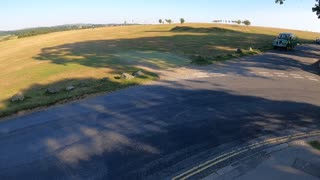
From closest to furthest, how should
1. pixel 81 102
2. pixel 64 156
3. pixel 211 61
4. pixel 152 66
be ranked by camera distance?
pixel 64 156 → pixel 81 102 → pixel 152 66 → pixel 211 61

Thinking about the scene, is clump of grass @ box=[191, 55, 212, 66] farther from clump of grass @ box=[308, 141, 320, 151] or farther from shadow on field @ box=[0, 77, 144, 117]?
clump of grass @ box=[308, 141, 320, 151]

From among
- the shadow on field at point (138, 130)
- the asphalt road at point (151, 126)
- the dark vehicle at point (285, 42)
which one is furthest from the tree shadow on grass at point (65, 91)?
the dark vehicle at point (285, 42)

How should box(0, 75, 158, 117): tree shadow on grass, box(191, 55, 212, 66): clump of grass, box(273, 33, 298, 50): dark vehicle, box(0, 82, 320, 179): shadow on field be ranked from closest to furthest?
box(0, 82, 320, 179): shadow on field
box(0, 75, 158, 117): tree shadow on grass
box(191, 55, 212, 66): clump of grass
box(273, 33, 298, 50): dark vehicle

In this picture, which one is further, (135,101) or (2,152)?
(135,101)

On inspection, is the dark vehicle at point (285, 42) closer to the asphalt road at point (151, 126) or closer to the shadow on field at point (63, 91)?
the asphalt road at point (151, 126)

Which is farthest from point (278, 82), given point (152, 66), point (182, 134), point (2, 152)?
point (2, 152)

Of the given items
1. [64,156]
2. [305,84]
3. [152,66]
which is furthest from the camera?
[152,66]

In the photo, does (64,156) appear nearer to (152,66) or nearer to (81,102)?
(81,102)

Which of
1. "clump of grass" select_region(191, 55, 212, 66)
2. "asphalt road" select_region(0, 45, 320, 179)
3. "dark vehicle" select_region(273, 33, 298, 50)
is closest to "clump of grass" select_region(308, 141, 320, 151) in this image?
"asphalt road" select_region(0, 45, 320, 179)
